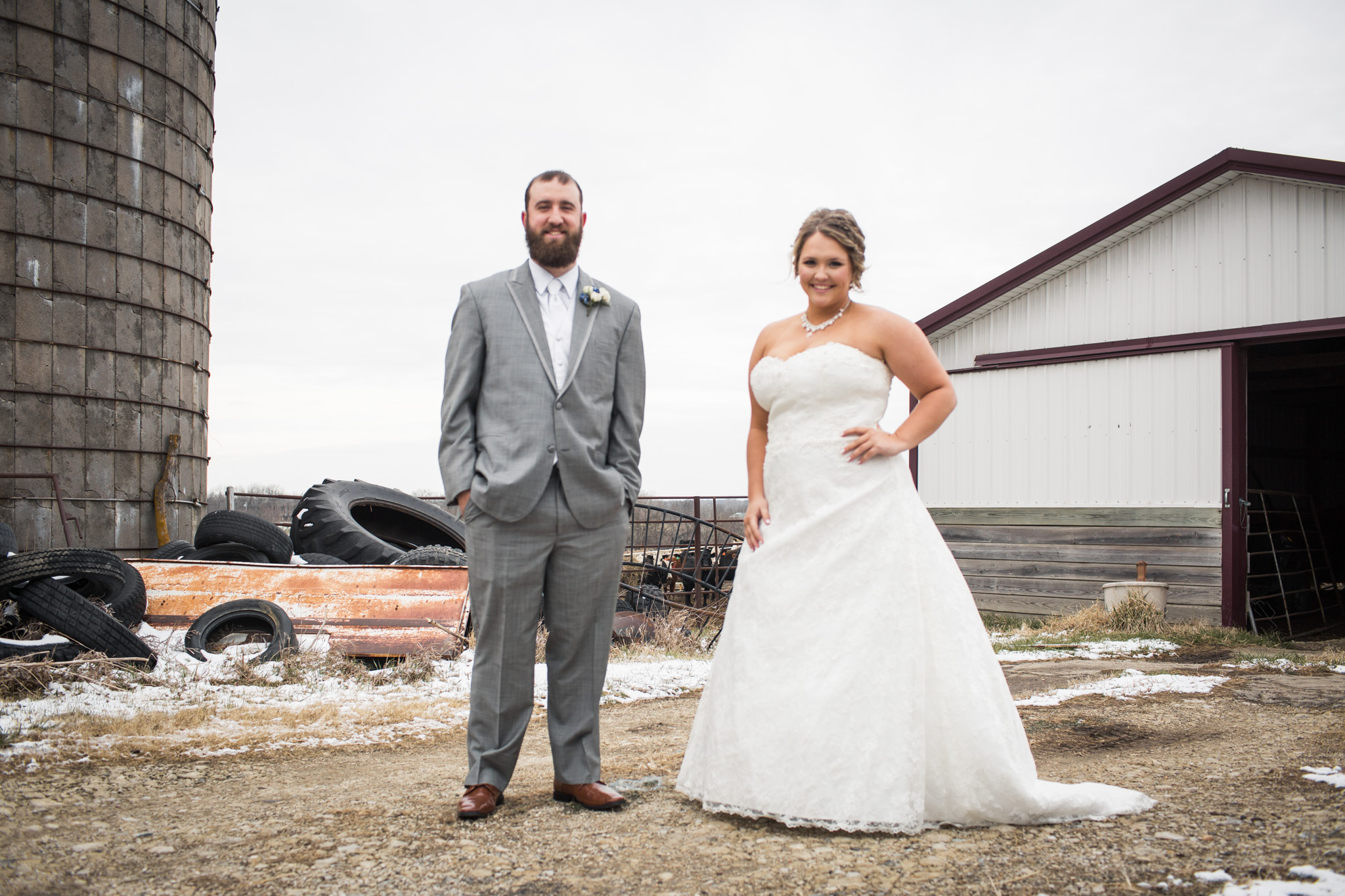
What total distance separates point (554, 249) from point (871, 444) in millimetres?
1146

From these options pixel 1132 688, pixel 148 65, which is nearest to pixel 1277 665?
pixel 1132 688

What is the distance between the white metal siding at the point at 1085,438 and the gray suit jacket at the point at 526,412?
7.27 metres

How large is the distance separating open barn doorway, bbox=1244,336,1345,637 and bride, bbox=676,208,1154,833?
8.77 meters

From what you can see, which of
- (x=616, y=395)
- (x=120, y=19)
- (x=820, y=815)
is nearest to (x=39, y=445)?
(x=120, y=19)

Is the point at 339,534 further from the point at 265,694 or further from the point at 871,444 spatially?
the point at 871,444

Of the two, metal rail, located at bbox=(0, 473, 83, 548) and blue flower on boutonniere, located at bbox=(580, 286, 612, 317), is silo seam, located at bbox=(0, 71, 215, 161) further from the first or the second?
blue flower on boutonniere, located at bbox=(580, 286, 612, 317)

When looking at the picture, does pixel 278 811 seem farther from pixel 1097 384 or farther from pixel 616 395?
pixel 1097 384

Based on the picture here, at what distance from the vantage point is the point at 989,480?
9.75 metres

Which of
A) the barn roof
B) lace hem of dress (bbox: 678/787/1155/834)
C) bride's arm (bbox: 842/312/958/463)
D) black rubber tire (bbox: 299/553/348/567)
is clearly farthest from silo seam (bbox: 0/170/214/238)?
lace hem of dress (bbox: 678/787/1155/834)

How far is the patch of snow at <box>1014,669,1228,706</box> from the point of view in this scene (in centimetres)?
486

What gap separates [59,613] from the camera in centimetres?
483

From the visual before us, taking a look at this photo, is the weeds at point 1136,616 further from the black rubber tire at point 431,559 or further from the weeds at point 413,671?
the weeds at point 413,671

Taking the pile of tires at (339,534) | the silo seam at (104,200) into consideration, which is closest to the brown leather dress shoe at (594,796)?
the pile of tires at (339,534)

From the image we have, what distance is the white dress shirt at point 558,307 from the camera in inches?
111
